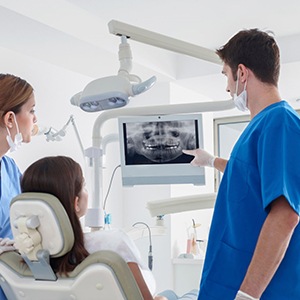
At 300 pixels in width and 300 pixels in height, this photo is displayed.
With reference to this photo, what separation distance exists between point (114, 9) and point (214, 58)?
116cm

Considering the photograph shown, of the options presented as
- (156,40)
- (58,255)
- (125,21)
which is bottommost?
(58,255)

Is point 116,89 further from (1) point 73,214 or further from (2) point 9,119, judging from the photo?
(1) point 73,214

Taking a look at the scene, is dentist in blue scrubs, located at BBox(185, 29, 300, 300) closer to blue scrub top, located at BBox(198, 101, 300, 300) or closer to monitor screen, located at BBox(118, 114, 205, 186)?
blue scrub top, located at BBox(198, 101, 300, 300)

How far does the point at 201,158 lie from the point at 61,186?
29.5 inches

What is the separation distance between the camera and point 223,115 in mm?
4738

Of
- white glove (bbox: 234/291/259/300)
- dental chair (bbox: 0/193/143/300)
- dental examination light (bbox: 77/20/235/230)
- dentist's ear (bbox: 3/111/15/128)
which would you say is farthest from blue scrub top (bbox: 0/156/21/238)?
white glove (bbox: 234/291/259/300)

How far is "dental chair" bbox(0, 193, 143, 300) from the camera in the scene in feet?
3.90

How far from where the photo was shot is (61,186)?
4.25 feet

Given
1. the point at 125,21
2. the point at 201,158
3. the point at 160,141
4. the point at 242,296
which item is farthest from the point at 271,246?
the point at 125,21

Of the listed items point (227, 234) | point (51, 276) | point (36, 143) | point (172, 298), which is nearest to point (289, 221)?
point (227, 234)

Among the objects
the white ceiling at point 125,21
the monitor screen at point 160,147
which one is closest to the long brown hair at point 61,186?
the monitor screen at point 160,147

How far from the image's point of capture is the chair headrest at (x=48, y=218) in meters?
1.18

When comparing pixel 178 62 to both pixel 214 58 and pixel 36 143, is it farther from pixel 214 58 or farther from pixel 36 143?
pixel 214 58

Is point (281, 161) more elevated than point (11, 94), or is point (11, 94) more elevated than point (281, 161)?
point (11, 94)
